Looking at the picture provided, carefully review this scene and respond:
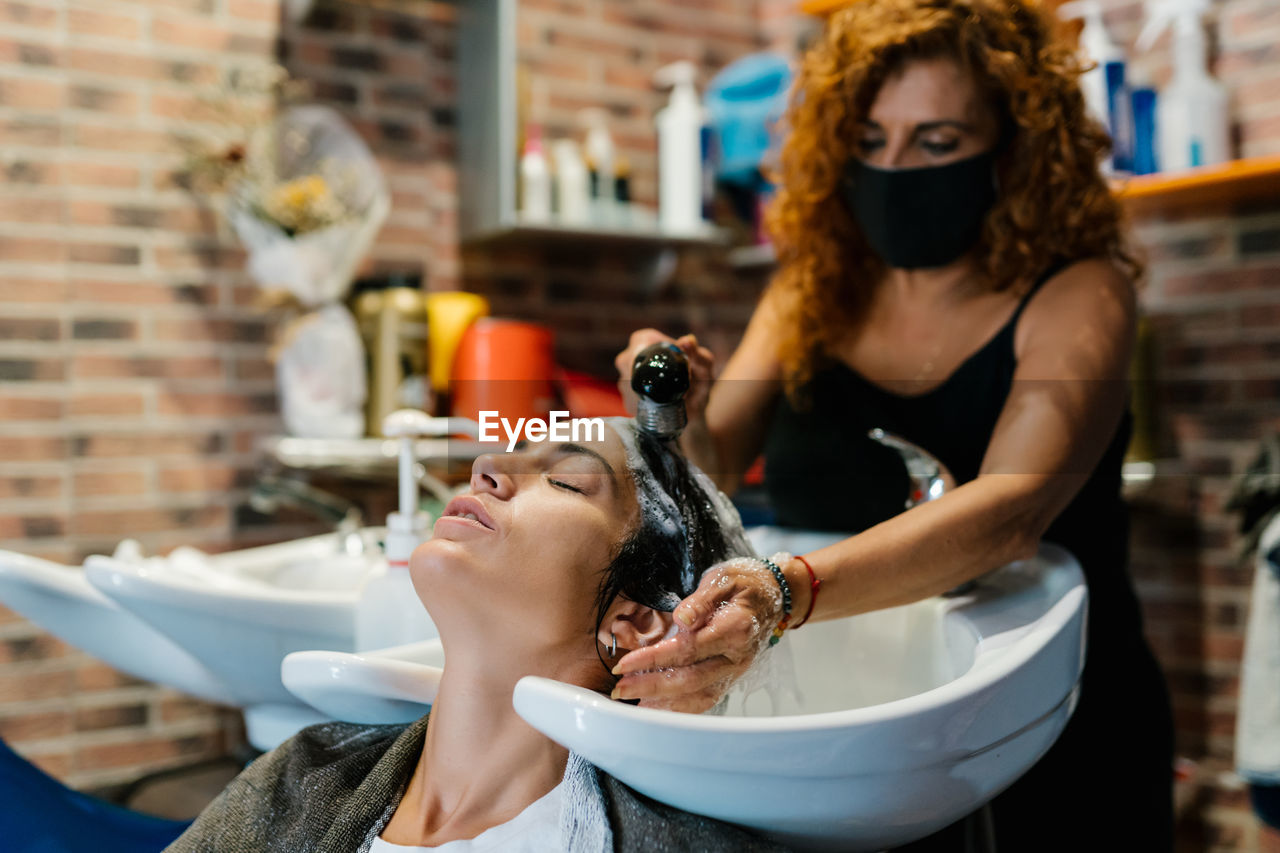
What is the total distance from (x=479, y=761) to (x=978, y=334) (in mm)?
800

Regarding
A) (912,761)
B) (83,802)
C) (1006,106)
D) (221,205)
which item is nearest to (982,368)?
(1006,106)

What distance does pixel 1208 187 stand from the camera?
74.8 inches

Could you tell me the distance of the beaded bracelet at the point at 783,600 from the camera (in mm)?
811

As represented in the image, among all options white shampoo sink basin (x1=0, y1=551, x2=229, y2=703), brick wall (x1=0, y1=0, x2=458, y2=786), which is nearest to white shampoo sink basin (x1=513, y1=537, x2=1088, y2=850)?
white shampoo sink basin (x1=0, y1=551, x2=229, y2=703)

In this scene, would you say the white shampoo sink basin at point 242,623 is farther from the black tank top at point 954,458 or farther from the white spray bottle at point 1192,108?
the white spray bottle at point 1192,108

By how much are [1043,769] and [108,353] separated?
72.6 inches

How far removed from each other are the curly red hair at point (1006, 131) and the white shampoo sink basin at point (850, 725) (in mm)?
421

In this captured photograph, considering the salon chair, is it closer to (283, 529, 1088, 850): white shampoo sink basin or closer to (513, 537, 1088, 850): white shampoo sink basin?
(283, 529, 1088, 850): white shampoo sink basin

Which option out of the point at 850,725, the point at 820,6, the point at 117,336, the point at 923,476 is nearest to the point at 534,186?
the point at 820,6

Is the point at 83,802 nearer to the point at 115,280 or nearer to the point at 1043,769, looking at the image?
the point at 1043,769

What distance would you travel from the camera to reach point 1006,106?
1.22 meters

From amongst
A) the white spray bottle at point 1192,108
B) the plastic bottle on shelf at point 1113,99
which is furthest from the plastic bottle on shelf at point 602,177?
the white spray bottle at point 1192,108

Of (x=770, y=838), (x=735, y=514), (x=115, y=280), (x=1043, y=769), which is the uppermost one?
(x=115, y=280)

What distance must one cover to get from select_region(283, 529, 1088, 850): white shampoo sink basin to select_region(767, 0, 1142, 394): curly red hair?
0.42 m
